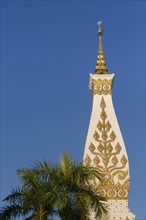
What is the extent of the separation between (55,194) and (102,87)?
9285 mm

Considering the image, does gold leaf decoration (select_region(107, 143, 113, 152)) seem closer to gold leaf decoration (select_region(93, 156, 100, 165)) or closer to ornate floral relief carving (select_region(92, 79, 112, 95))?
gold leaf decoration (select_region(93, 156, 100, 165))

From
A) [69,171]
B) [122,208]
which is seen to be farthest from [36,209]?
[122,208]

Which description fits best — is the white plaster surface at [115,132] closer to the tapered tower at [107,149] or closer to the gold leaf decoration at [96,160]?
the tapered tower at [107,149]

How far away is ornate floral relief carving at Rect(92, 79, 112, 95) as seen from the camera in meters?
21.5

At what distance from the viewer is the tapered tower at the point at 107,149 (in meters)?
19.3

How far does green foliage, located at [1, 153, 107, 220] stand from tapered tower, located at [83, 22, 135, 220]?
17.7 feet

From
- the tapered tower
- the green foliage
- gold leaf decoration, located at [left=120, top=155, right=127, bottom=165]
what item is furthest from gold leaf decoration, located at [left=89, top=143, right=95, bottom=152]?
the green foliage

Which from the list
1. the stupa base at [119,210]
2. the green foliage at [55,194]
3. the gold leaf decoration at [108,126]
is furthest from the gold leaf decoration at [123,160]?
the green foliage at [55,194]

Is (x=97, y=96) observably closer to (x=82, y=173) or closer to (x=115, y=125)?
(x=115, y=125)

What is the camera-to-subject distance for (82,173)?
13.5m

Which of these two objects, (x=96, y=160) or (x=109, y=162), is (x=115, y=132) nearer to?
(x=109, y=162)

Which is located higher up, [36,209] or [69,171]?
[69,171]

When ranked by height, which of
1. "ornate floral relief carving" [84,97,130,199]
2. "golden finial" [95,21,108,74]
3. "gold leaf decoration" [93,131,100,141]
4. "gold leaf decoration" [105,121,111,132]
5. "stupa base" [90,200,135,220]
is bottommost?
"stupa base" [90,200,135,220]

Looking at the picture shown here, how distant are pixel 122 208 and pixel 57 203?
22.8 ft
